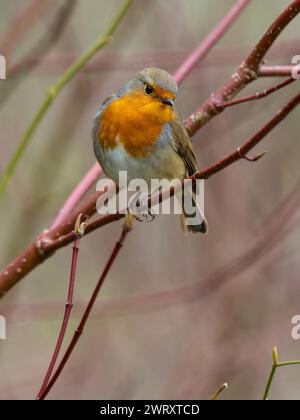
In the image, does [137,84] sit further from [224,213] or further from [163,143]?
[224,213]

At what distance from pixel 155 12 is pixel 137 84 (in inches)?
54.8

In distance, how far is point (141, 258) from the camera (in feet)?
17.8

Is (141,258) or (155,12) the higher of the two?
(155,12)

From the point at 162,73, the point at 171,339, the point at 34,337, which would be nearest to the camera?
the point at 162,73

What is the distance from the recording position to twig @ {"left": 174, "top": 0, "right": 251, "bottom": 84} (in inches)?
122

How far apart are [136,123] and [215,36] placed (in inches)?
27.5

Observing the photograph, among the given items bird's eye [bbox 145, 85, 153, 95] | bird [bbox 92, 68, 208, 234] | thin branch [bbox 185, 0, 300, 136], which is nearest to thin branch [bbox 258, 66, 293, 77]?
thin branch [bbox 185, 0, 300, 136]

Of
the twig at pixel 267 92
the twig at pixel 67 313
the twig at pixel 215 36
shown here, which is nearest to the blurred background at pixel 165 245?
the twig at pixel 215 36

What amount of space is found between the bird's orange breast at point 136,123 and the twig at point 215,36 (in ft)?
1.21

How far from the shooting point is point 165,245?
17.7 ft

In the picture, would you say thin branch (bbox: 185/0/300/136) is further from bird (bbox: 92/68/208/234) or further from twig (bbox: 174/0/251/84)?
bird (bbox: 92/68/208/234)

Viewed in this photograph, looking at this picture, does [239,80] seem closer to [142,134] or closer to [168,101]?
[168,101]

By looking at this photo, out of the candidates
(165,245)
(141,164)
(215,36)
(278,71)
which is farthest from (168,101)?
(165,245)
